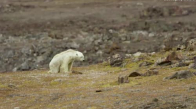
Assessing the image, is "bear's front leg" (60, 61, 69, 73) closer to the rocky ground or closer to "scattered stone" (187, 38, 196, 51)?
"scattered stone" (187, 38, 196, 51)

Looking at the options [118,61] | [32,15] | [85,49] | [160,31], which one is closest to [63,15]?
[32,15]

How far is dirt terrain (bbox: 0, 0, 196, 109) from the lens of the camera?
21.4 m

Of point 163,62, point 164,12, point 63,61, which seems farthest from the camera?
point 164,12

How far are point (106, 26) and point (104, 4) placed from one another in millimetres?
26400

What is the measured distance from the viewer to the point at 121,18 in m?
74.8

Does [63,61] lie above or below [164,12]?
below

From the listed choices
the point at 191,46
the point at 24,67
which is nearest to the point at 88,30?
the point at 24,67

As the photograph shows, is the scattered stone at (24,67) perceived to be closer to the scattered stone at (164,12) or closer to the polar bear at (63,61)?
the polar bear at (63,61)

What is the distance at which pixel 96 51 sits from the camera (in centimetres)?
4975

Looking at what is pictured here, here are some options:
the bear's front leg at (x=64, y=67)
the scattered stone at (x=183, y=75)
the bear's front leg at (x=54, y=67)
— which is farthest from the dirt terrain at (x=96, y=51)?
the bear's front leg at (x=64, y=67)

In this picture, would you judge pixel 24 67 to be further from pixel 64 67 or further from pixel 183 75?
pixel 183 75

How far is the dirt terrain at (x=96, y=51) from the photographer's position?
21417 mm

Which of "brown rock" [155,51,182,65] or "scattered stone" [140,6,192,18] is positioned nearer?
"brown rock" [155,51,182,65]

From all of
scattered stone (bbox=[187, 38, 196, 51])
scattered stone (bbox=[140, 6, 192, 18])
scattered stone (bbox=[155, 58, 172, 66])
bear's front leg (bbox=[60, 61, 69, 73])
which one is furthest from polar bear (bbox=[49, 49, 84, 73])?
scattered stone (bbox=[140, 6, 192, 18])
